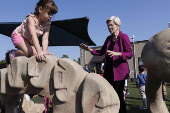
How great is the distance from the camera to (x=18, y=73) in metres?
1.50

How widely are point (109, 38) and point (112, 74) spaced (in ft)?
1.67

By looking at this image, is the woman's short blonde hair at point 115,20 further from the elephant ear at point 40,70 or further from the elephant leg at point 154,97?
the elephant ear at point 40,70

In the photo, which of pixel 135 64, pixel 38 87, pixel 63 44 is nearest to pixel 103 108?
pixel 38 87

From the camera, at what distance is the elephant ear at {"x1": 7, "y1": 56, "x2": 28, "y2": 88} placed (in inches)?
58.8

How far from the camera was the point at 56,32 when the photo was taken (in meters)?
4.81

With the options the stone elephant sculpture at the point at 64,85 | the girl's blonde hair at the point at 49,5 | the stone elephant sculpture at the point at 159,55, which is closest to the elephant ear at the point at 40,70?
the stone elephant sculpture at the point at 64,85

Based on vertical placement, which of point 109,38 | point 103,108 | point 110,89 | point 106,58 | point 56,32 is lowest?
point 103,108

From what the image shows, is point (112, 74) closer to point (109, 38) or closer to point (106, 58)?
point (106, 58)

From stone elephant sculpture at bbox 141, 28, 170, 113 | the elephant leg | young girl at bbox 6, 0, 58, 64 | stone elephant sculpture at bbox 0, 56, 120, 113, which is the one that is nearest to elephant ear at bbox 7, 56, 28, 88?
stone elephant sculpture at bbox 0, 56, 120, 113

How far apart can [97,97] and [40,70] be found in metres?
0.52

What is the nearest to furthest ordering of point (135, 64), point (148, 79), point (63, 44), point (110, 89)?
point (110, 89) → point (148, 79) → point (63, 44) → point (135, 64)

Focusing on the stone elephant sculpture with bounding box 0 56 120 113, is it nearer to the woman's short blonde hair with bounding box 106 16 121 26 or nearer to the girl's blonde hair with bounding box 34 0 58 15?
the girl's blonde hair with bounding box 34 0 58 15

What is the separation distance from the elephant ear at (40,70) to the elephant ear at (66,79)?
0.25 feet

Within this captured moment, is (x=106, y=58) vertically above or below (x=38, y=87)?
above
